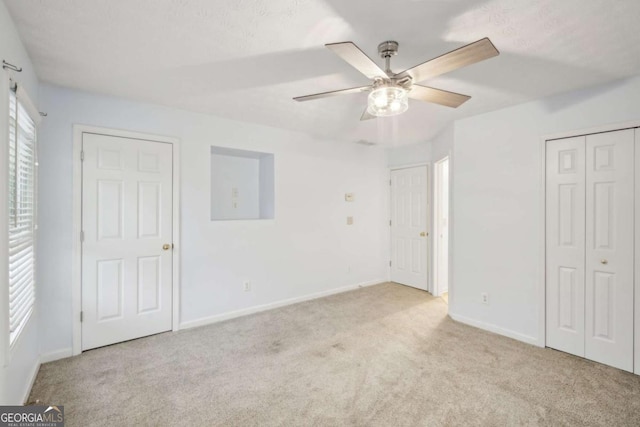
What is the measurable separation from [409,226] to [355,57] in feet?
12.0

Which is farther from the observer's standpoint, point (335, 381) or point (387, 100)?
point (335, 381)

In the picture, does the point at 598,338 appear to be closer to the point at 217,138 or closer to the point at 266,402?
the point at 266,402

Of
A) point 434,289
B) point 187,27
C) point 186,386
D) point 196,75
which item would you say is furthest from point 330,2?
point 434,289

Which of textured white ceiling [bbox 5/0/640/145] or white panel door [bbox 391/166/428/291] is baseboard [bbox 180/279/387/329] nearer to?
white panel door [bbox 391/166/428/291]

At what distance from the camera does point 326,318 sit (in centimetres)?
353

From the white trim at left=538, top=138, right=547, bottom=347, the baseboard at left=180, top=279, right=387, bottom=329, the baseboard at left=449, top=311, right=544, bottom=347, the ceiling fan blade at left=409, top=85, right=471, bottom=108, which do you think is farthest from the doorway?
the ceiling fan blade at left=409, top=85, right=471, bottom=108

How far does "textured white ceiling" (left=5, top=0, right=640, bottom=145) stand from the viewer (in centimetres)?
156

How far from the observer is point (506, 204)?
10.1ft

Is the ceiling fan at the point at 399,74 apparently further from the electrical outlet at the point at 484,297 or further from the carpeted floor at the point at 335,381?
the electrical outlet at the point at 484,297

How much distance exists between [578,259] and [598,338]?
656 mm

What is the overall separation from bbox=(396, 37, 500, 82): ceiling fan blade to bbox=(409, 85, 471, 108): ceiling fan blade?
7.1 inches

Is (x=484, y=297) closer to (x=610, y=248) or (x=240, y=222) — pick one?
(x=610, y=248)

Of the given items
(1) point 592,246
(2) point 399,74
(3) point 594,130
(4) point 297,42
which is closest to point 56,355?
(4) point 297,42

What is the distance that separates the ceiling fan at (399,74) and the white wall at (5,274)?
1640mm
